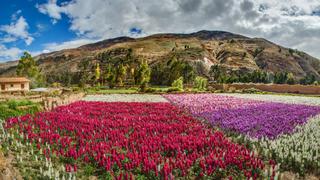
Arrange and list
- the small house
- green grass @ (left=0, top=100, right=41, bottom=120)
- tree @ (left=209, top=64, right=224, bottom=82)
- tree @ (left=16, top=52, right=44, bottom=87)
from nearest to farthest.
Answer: green grass @ (left=0, top=100, right=41, bottom=120) < the small house < tree @ (left=16, top=52, right=44, bottom=87) < tree @ (left=209, top=64, right=224, bottom=82)

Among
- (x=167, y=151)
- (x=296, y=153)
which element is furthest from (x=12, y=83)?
(x=296, y=153)

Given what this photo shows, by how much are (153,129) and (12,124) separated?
6.99 meters

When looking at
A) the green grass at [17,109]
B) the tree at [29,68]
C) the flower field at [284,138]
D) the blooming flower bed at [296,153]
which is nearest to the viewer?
the blooming flower bed at [296,153]

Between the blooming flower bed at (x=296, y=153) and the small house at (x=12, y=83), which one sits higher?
the small house at (x=12, y=83)

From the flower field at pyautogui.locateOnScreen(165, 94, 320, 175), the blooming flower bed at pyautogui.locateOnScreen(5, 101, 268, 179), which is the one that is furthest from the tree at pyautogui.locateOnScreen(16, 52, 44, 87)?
the flower field at pyautogui.locateOnScreen(165, 94, 320, 175)

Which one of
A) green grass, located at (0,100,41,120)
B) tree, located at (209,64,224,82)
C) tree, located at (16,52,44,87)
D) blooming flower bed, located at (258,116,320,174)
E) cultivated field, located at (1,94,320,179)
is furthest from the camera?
tree, located at (209,64,224,82)

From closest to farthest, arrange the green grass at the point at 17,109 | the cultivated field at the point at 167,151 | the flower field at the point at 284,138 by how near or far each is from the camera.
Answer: the cultivated field at the point at 167,151 → the flower field at the point at 284,138 → the green grass at the point at 17,109

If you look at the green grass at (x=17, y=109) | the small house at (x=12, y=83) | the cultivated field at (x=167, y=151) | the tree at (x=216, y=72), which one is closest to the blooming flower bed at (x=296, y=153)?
the cultivated field at (x=167, y=151)

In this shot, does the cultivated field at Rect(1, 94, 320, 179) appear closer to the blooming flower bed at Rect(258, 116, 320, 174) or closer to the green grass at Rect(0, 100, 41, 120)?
the blooming flower bed at Rect(258, 116, 320, 174)

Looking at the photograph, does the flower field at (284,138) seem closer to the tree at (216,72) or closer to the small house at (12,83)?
the small house at (12,83)

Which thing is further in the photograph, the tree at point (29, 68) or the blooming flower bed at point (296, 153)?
the tree at point (29, 68)

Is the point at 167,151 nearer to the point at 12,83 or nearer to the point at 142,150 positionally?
the point at 142,150

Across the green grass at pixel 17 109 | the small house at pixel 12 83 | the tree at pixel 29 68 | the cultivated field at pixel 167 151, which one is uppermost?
the tree at pixel 29 68

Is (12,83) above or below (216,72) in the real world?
below
